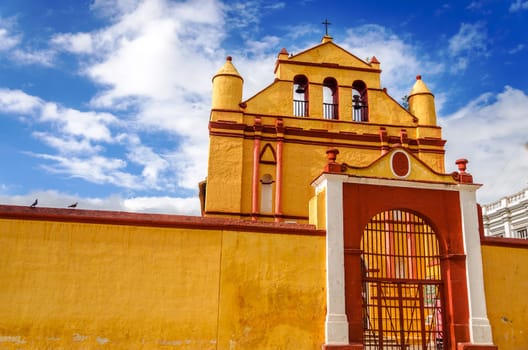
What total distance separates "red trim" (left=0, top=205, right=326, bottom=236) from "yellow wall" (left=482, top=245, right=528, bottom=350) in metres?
3.91

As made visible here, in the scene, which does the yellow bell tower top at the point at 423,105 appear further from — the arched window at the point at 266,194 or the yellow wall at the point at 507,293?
the yellow wall at the point at 507,293

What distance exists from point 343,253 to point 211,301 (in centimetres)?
279

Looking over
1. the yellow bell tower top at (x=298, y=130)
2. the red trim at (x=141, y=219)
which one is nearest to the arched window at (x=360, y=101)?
the yellow bell tower top at (x=298, y=130)

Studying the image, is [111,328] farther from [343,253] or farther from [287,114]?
[287,114]

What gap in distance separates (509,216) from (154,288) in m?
22.4

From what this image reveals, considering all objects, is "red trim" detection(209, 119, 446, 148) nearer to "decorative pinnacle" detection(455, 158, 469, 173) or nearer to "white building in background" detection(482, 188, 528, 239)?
"decorative pinnacle" detection(455, 158, 469, 173)

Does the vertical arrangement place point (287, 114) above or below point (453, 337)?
above

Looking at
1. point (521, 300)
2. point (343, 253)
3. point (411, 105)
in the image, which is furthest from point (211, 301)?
point (411, 105)

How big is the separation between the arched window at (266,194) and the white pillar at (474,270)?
5.91 meters

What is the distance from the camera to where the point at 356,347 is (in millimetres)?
9344

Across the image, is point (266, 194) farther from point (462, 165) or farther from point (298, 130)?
point (462, 165)

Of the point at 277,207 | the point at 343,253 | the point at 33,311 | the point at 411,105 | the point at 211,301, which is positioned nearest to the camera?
the point at 33,311

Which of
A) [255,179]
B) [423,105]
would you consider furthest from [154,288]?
[423,105]

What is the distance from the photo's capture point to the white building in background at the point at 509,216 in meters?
24.9
